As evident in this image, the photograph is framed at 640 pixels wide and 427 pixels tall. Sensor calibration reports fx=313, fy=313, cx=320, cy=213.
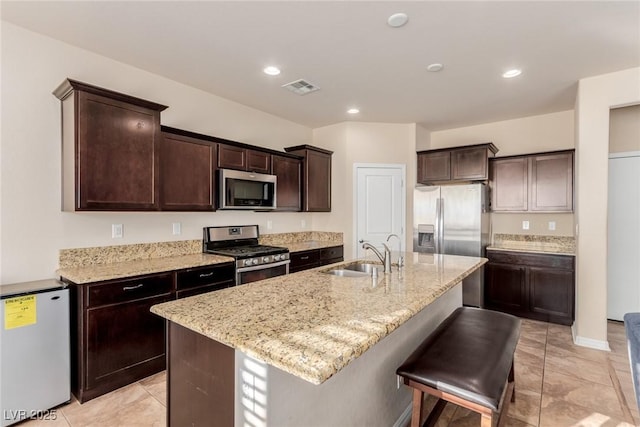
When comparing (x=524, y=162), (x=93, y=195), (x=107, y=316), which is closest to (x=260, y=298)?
(x=107, y=316)

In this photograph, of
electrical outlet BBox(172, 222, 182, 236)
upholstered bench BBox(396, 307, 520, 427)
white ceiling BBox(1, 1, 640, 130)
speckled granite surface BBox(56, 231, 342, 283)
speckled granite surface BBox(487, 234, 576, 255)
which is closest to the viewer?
upholstered bench BBox(396, 307, 520, 427)

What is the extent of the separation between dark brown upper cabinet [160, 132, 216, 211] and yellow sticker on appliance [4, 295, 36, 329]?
3.74ft

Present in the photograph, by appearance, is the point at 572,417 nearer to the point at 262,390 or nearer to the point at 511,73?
the point at 262,390

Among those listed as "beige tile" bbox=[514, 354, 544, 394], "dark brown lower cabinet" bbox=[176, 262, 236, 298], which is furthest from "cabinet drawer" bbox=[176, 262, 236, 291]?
"beige tile" bbox=[514, 354, 544, 394]

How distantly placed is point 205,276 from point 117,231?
2.95ft

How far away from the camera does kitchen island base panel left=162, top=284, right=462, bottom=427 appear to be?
1.14m

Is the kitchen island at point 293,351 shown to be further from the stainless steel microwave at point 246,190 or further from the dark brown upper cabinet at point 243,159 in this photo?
the dark brown upper cabinet at point 243,159

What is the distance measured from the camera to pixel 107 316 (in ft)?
7.57

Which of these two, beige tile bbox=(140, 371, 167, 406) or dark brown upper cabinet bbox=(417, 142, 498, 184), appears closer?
beige tile bbox=(140, 371, 167, 406)

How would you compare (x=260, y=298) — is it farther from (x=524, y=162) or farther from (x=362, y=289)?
(x=524, y=162)

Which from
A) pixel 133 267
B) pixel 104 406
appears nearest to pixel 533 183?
pixel 133 267

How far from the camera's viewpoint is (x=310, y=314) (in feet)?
4.42

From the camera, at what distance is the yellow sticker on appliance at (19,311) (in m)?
1.99

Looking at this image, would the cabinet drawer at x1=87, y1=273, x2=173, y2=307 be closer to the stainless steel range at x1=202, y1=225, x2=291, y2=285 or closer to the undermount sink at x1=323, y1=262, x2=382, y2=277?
the stainless steel range at x1=202, y1=225, x2=291, y2=285
